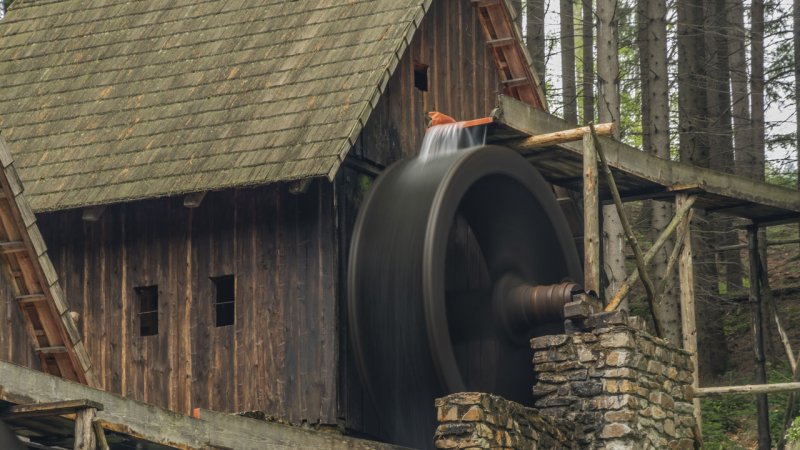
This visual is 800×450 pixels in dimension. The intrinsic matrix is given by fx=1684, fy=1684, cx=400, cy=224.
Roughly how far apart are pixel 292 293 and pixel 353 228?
95 cm

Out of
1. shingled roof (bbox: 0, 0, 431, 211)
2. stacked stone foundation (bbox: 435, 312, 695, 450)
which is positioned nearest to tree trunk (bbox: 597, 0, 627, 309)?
shingled roof (bbox: 0, 0, 431, 211)

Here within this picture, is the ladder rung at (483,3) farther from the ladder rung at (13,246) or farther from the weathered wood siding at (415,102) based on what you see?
the ladder rung at (13,246)

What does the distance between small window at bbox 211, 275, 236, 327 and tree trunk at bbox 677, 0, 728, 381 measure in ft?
30.6

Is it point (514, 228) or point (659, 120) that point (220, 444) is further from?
point (659, 120)

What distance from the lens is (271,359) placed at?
17797 millimetres

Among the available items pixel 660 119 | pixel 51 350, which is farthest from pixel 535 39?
pixel 51 350

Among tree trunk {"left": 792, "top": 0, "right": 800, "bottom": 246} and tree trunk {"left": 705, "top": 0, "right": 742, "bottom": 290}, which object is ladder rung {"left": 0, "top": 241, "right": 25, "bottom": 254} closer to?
tree trunk {"left": 705, "top": 0, "right": 742, "bottom": 290}

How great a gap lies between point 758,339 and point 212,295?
7.17 meters

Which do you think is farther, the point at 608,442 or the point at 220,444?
the point at 608,442

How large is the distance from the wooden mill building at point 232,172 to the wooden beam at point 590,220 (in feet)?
7.62

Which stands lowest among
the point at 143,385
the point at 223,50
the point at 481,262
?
the point at 143,385

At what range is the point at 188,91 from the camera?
19.5 m

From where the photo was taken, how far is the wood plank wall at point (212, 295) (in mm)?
17672

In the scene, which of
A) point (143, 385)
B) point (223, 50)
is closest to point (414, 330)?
point (143, 385)
